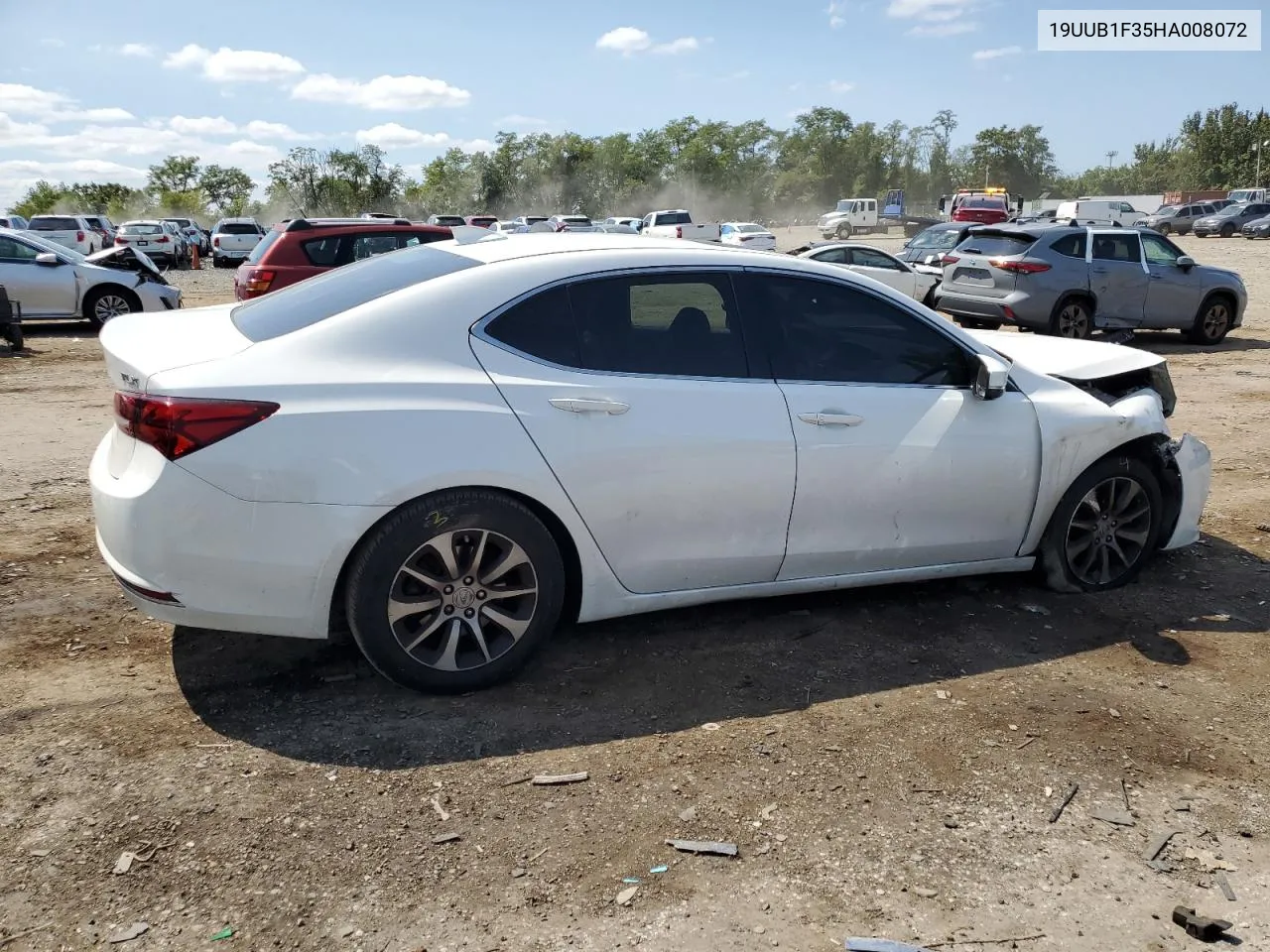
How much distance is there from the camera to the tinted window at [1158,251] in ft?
47.6

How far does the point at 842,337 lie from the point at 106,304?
14150mm

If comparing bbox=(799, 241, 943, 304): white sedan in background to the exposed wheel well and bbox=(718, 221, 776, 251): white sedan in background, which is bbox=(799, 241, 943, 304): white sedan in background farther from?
bbox=(718, 221, 776, 251): white sedan in background

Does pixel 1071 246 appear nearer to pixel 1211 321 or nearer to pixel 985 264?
pixel 985 264

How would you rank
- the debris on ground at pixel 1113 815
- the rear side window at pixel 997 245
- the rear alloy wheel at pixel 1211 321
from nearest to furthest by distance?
the debris on ground at pixel 1113 815 → the rear side window at pixel 997 245 → the rear alloy wheel at pixel 1211 321

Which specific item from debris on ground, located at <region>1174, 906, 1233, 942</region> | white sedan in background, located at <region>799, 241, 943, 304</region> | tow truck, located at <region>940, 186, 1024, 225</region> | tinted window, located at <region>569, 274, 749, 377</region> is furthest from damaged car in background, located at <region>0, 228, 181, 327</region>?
tow truck, located at <region>940, 186, 1024, 225</region>

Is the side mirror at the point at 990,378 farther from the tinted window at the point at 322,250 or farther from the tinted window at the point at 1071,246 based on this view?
the tinted window at the point at 1071,246

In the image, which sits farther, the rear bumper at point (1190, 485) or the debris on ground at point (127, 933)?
the rear bumper at point (1190, 485)

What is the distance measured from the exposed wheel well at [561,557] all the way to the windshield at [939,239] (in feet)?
60.6

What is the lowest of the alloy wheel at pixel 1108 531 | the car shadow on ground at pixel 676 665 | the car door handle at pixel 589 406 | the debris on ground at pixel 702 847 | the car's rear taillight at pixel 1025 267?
the debris on ground at pixel 702 847

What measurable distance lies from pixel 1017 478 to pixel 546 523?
2.15 metres

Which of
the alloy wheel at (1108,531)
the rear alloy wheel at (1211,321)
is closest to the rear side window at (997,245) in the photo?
the rear alloy wheel at (1211,321)

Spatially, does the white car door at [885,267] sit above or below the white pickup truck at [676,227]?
below

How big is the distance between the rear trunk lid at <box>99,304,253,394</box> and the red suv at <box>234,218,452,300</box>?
8220mm

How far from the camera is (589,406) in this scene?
369 centimetres
